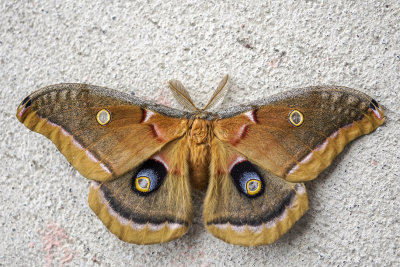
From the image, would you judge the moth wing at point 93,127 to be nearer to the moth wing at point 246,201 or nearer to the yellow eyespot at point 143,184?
the yellow eyespot at point 143,184

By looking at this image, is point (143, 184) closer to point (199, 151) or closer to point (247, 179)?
point (199, 151)

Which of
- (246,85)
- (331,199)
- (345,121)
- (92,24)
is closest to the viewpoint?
(345,121)

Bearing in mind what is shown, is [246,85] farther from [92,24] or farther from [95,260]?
[95,260]

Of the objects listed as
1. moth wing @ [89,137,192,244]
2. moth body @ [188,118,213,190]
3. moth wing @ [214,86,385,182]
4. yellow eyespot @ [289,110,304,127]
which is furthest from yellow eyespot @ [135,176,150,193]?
yellow eyespot @ [289,110,304,127]

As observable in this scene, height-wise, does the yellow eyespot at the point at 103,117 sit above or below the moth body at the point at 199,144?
above

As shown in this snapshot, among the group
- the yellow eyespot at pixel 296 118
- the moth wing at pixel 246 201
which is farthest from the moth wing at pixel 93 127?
the yellow eyespot at pixel 296 118

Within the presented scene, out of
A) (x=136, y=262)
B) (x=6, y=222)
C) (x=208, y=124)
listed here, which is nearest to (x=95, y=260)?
(x=136, y=262)

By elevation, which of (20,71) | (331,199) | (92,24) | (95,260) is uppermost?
(92,24)
